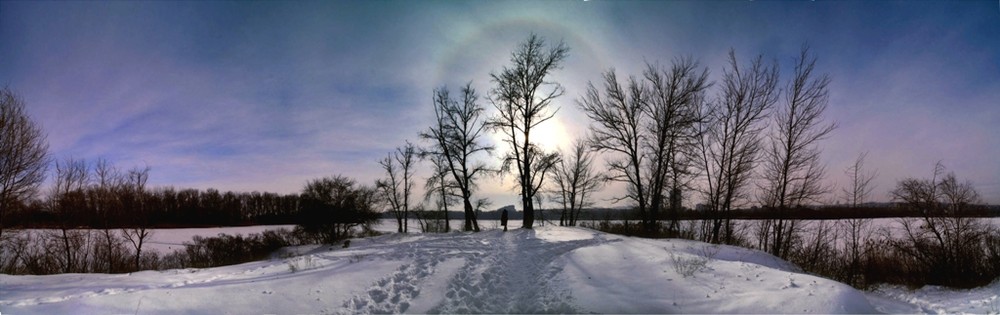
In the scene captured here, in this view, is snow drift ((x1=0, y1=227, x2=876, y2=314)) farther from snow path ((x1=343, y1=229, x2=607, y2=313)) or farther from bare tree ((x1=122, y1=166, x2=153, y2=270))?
bare tree ((x1=122, y1=166, x2=153, y2=270))

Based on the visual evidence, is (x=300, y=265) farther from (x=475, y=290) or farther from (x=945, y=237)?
(x=945, y=237)

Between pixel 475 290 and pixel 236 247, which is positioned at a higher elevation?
pixel 475 290

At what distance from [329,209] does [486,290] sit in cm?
2709

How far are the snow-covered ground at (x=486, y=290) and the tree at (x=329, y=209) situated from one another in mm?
21419

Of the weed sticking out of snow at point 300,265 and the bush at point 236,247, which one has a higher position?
the weed sticking out of snow at point 300,265

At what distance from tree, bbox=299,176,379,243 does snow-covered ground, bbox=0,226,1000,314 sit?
2142 cm

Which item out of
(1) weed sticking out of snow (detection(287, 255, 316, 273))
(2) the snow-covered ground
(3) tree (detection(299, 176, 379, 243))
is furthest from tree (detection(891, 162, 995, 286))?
(3) tree (detection(299, 176, 379, 243))

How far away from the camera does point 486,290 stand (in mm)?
8359

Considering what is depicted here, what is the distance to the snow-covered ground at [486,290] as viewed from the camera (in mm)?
6613

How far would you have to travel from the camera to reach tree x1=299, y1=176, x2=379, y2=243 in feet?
106

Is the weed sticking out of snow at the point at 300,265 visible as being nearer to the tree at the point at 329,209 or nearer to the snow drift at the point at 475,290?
the snow drift at the point at 475,290

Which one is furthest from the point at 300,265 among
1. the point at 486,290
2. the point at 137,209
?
the point at 137,209

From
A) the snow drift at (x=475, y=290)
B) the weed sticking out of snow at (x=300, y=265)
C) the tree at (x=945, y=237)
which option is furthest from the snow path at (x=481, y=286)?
the tree at (x=945, y=237)

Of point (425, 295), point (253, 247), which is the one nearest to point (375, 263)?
point (425, 295)
